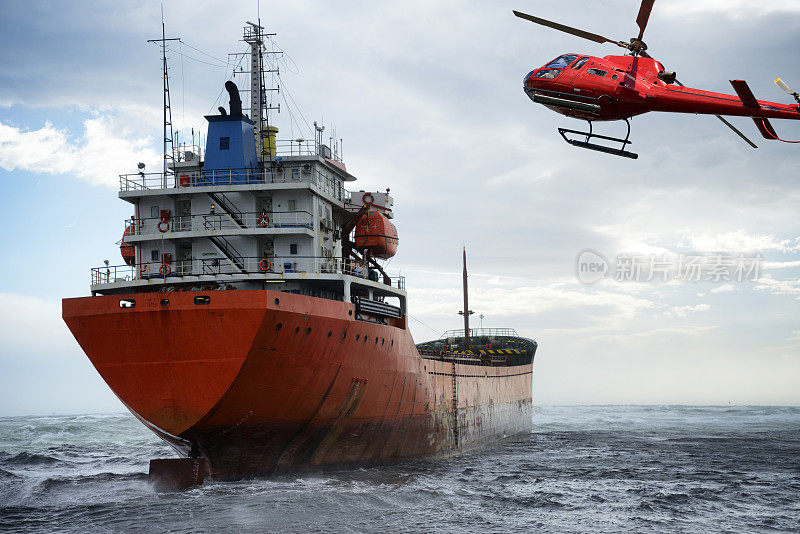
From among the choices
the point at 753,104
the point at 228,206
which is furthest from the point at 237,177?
the point at 753,104

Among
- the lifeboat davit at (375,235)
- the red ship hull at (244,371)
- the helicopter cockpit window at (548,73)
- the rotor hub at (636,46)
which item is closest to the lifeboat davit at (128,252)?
the red ship hull at (244,371)

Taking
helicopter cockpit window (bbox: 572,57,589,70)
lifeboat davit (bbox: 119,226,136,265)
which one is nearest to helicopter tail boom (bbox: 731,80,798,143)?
helicopter cockpit window (bbox: 572,57,589,70)

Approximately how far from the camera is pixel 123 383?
16.5 m

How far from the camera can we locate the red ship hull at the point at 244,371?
15.6 metres

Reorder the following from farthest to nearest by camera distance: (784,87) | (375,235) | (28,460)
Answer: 1. (28,460)
2. (375,235)
3. (784,87)

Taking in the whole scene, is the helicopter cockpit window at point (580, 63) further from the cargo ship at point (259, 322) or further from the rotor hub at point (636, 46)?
the cargo ship at point (259, 322)

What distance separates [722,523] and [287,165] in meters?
15.5

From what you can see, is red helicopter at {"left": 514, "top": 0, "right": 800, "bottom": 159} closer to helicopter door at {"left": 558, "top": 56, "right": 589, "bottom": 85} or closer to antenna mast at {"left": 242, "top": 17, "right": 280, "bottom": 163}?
helicopter door at {"left": 558, "top": 56, "right": 589, "bottom": 85}

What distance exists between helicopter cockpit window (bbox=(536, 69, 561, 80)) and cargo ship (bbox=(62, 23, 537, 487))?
7.14m

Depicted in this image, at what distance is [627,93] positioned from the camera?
1611 centimetres

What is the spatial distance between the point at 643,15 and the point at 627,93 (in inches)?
68.3

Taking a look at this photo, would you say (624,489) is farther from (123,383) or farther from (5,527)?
(5,527)

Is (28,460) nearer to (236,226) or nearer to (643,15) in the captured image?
(236,226)

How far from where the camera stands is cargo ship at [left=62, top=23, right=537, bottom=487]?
622 inches
